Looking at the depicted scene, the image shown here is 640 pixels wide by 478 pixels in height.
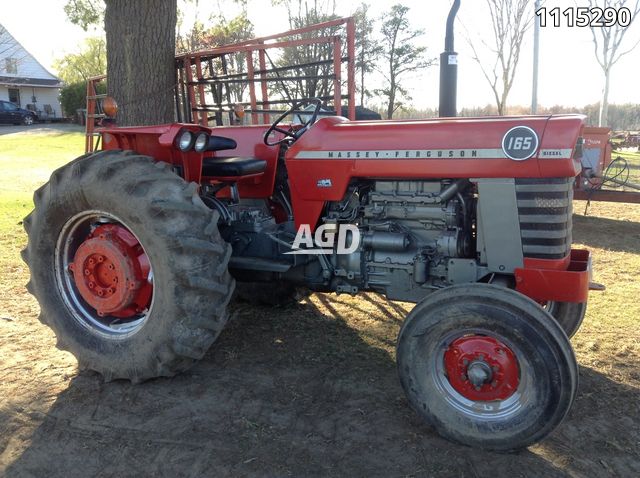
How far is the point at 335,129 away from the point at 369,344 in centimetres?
149

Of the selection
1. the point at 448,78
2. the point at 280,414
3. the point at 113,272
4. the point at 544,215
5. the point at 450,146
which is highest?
→ the point at 448,78

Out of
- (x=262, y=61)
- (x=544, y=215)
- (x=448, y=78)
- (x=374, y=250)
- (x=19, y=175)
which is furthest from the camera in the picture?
(x=19, y=175)

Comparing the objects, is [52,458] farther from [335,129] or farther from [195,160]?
[335,129]

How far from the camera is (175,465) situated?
2.34 metres

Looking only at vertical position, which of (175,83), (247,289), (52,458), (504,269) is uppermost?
(175,83)

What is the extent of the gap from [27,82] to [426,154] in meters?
42.0

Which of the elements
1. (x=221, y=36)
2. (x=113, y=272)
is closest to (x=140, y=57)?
(x=113, y=272)

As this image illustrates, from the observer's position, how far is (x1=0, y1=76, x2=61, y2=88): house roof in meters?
36.2

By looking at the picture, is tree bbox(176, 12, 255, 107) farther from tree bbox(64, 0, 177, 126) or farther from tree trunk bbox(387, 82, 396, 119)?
tree bbox(64, 0, 177, 126)

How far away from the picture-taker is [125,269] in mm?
3002

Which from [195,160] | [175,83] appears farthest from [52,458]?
[175,83]

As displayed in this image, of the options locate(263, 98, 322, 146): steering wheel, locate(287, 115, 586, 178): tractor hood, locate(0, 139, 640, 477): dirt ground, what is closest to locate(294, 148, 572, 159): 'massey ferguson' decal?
locate(287, 115, 586, 178): tractor hood

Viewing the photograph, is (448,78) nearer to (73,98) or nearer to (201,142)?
(201,142)

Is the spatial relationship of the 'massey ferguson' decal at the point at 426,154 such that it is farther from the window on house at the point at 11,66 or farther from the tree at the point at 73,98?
the window on house at the point at 11,66
